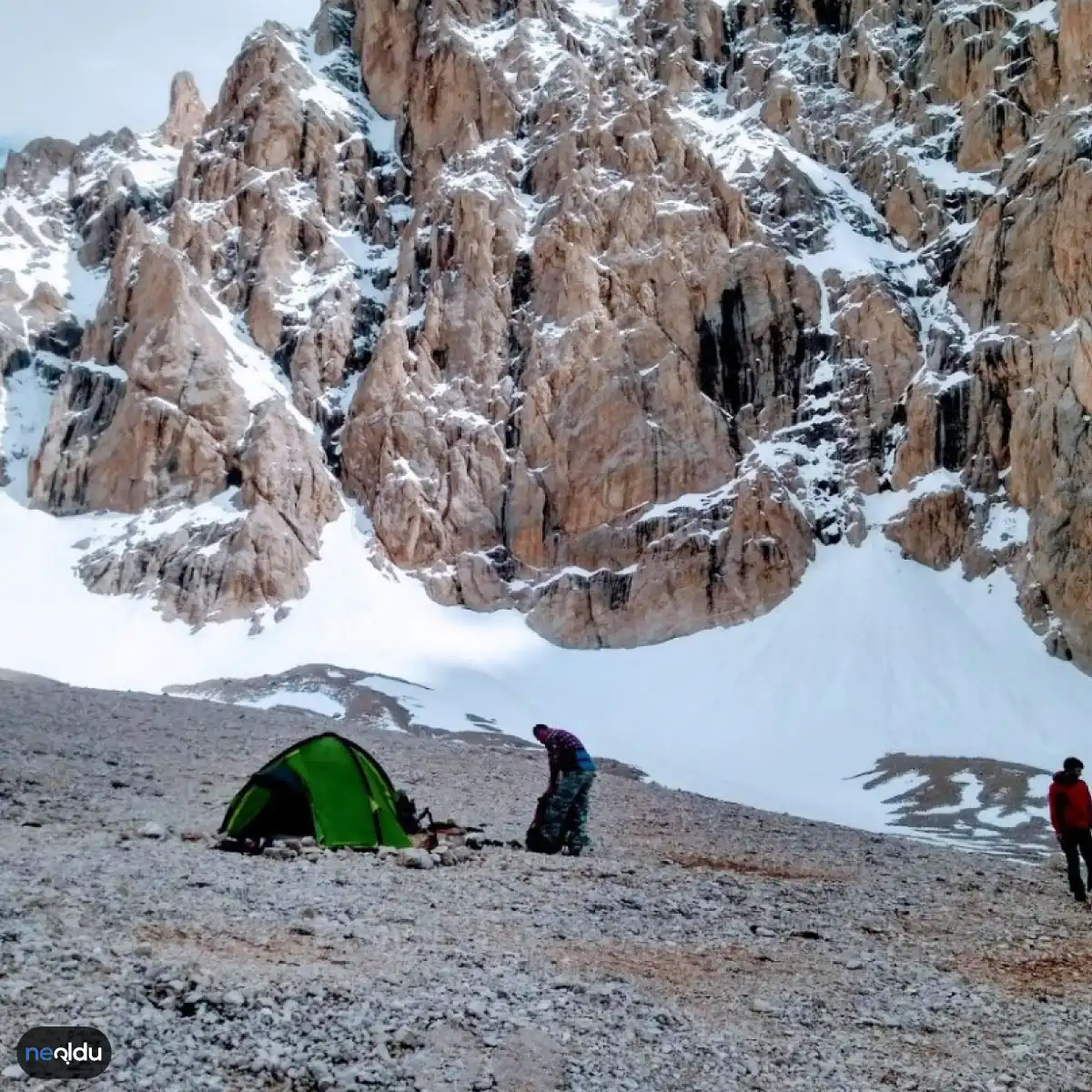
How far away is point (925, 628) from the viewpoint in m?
94.9

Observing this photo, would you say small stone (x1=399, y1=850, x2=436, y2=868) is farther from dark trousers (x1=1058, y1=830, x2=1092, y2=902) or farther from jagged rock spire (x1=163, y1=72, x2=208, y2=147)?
jagged rock spire (x1=163, y1=72, x2=208, y2=147)

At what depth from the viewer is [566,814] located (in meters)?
16.5

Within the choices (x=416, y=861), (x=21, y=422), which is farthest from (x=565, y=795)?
(x=21, y=422)

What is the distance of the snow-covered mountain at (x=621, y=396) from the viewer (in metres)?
92.1

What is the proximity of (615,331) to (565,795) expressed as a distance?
3789 inches

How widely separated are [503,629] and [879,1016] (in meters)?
93.8

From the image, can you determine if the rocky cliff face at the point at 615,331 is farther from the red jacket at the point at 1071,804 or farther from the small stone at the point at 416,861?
the small stone at the point at 416,861

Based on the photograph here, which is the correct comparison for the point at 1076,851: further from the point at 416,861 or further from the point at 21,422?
the point at 21,422

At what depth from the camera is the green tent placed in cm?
1533

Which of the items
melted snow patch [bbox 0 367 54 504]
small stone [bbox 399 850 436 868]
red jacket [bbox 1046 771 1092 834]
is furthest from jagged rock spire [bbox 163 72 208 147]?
red jacket [bbox 1046 771 1092 834]

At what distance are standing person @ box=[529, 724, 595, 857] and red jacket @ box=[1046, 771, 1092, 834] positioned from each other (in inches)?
254

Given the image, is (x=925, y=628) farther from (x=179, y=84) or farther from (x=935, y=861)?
(x=179, y=84)

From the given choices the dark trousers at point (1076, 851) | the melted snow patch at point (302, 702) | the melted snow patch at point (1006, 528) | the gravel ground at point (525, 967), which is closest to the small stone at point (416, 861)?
the gravel ground at point (525, 967)

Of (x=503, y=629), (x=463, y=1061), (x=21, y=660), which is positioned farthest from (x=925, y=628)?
(x=463, y=1061)
